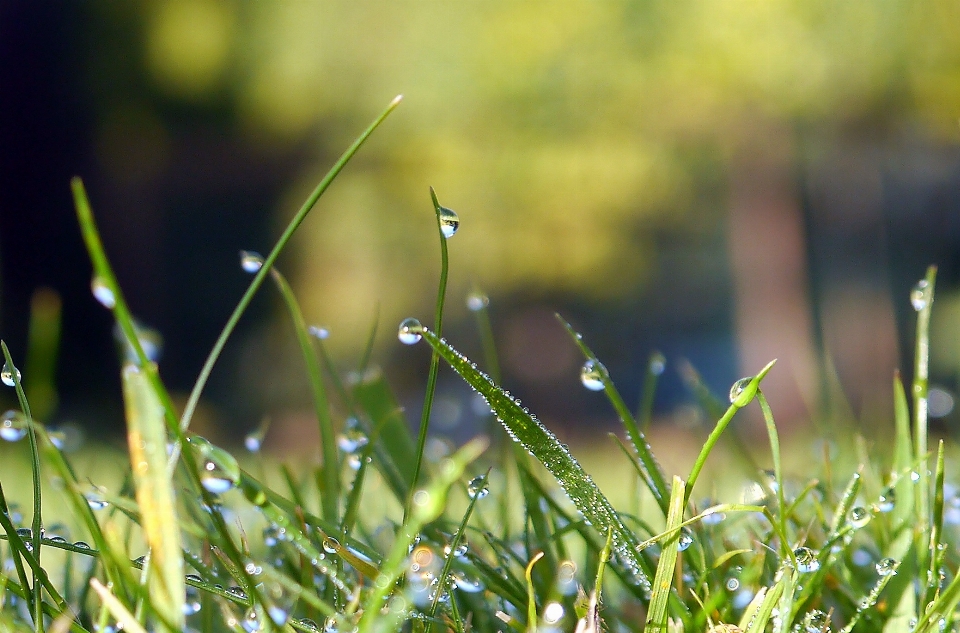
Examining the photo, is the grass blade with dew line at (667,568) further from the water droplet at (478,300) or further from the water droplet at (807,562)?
the water droplet at (478,300)

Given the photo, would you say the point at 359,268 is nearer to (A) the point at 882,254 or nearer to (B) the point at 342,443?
(A) the point at 882,254

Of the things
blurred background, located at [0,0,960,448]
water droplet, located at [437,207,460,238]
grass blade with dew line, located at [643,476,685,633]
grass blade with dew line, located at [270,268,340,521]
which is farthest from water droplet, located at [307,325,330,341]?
blurred background, located at [0,0,960,448]

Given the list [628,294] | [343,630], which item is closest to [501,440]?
[343,630]

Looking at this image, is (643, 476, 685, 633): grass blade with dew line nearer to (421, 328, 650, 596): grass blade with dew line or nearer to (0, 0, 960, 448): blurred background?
(421, 328, 650, 596): grass blade with dew line

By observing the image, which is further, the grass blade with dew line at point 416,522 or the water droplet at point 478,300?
the water droplet at point 478,300

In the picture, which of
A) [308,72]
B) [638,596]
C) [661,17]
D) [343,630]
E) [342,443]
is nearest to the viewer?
[343,630]

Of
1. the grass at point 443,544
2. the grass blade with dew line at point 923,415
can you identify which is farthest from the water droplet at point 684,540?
the grass blade with dew line at point 923,415

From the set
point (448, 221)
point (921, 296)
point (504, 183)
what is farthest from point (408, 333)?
point (504, 183)

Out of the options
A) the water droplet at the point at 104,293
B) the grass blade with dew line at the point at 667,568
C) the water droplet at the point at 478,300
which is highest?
the water droplet at the point at 478,300
